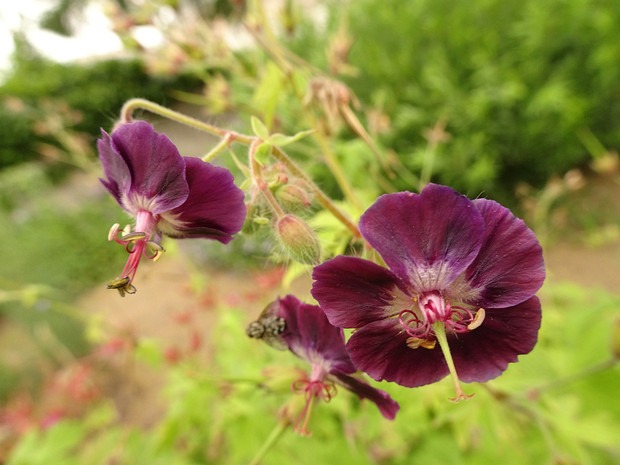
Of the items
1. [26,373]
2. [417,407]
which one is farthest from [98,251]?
[417,407]

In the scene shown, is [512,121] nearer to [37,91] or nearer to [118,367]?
[118,367]

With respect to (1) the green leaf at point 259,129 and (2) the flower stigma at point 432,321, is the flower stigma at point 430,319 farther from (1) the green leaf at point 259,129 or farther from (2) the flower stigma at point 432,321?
(1) the green leaf at point 259,129

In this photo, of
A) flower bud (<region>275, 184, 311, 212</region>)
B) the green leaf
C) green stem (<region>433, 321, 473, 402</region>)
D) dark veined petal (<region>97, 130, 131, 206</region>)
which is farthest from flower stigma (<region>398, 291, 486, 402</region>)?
dark veined petal (<region>97, 130, 131, 206</region>)

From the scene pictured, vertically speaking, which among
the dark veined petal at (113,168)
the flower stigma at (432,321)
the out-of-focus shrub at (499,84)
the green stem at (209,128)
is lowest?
the flower stigma at (432,321)

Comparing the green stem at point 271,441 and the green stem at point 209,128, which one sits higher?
the green stem at point 209,128

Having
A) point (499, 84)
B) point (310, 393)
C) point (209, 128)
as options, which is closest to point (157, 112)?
point (209, 128)

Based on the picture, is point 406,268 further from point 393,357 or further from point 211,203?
point 211,203

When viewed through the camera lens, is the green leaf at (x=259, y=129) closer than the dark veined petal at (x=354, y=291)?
No

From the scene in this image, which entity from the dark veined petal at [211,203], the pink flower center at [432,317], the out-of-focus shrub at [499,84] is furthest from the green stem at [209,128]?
the out-of-focus shrub at [499,84]
